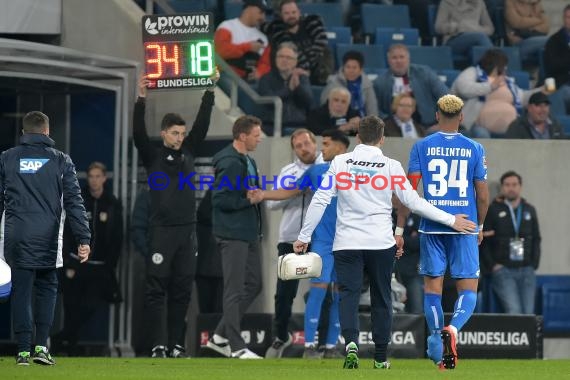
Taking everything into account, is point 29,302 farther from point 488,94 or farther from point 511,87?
point 511,87

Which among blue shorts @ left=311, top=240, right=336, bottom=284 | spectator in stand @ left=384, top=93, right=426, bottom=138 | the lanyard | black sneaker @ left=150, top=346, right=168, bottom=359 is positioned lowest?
black sneaker @ left=150, top=346, right=168, bottom=359

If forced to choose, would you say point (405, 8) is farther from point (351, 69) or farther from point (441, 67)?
point (351, 69)

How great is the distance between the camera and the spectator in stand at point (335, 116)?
1822 centimetres

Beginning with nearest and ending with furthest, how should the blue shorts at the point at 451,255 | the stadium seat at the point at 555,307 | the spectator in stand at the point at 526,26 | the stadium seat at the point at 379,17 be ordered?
1. the blue shorts at the point at 451,255
2. the stadium seat at the point at 555,307
3. the stadium seat at the point at 379,17
4. the spectator in stand at the point at 526,26

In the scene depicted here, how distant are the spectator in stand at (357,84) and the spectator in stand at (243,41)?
3.47ft

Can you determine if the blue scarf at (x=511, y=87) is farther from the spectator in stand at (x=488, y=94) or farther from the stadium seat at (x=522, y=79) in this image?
the stadium seat at (x=522, y=79)

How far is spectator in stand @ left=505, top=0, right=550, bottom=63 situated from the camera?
899 inches

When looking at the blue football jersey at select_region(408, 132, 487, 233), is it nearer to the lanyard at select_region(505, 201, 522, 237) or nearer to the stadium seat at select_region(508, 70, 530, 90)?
the lanyard at select_region(505, 201, 522, 237)

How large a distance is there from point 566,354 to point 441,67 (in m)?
4.40

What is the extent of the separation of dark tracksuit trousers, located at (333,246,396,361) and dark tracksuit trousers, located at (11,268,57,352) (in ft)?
7.89

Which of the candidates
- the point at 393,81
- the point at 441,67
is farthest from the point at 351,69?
the point at 441,67

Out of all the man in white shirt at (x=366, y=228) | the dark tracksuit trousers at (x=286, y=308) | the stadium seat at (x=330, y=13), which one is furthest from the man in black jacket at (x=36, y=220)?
the stadium seat at (x=330, y=13)

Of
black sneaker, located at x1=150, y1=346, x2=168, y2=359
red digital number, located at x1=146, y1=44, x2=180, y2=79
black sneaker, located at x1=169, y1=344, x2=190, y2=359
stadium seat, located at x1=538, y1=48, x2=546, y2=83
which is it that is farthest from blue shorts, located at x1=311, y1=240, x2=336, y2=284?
stadium seat, located at x1=538, y1=48, x2=546, y2=83

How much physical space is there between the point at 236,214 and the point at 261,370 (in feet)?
9.27
